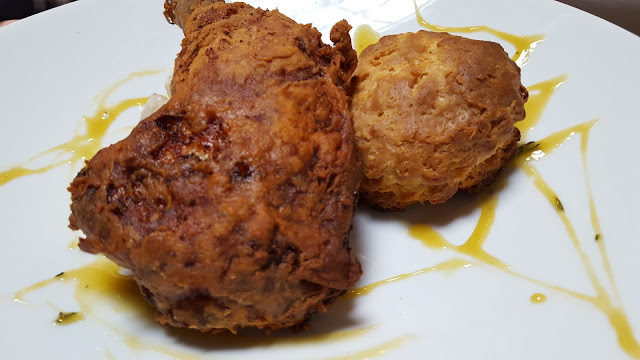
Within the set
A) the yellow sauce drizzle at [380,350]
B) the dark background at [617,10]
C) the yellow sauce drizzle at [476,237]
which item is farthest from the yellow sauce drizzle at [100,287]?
the dark background at [617,10]

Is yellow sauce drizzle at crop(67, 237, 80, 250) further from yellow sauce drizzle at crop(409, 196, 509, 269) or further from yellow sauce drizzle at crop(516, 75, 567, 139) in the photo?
yellow sauce drizzle at crop(516, 75, 567, 139)

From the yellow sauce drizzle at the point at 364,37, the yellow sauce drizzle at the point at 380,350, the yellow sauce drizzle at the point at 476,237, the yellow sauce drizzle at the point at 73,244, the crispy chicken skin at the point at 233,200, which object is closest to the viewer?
the crispy chicken skin at the point at 233,200

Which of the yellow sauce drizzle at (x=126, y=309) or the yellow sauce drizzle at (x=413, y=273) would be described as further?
the yellow sauce drizzle at (x=413, y=273)

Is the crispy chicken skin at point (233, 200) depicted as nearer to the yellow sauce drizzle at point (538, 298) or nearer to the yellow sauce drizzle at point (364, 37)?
the yellow sauce drizzle at point (538, 298)

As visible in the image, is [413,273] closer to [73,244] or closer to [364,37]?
[73,244]

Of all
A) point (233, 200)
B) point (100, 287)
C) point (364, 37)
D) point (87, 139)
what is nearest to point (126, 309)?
point (100, 287)

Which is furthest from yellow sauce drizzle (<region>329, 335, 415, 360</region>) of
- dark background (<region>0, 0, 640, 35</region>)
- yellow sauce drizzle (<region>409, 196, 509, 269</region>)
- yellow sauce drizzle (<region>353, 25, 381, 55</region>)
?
dark background (<region>0, 0, 640, 35</region>)

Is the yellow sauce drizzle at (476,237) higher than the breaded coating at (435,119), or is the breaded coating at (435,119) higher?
the breaded coating at (435,119)
